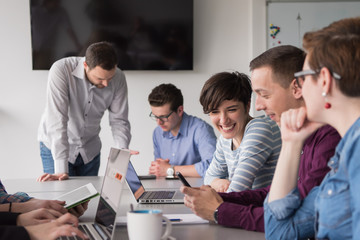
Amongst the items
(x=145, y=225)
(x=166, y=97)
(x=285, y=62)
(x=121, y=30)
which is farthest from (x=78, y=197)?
(x=121, y=30)

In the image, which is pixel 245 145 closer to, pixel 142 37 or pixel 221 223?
pixel 221 223

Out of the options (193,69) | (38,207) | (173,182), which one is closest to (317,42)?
(38,207)

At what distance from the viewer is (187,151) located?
3.21 m

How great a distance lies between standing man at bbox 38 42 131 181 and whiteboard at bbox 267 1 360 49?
5.72 feet

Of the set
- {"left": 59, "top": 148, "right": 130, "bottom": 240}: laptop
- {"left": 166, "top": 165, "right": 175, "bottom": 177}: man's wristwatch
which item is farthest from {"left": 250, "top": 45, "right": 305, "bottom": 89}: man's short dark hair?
{"left": 166, "top": 165, "right": 175, "bottom": 177}: man's wristwatch

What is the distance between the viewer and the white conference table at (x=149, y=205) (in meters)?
1.36

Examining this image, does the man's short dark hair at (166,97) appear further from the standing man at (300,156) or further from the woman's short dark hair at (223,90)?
the standing man at (300,156)

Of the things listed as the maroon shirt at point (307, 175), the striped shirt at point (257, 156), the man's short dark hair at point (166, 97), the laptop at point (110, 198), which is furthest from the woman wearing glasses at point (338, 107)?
the man's short dark hair at point (166, 97)

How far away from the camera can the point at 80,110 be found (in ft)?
10.8

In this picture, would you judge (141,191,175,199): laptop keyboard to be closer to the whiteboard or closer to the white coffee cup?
the white coffee cup

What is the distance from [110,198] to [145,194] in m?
0.82

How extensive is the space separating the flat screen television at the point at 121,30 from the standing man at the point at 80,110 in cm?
101

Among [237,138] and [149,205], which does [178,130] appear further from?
[149,205]

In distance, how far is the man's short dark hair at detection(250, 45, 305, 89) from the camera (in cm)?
168
